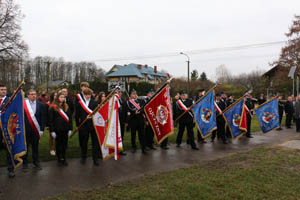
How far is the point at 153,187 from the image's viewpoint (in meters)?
4.09

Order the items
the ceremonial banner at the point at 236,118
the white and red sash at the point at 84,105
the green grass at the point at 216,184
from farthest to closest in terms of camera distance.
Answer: the ceremonial banner at the point at 236,118 < the white and red sash at the point at 84,105 < the green grass at the point at 216,184

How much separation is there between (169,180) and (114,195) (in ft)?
3.83

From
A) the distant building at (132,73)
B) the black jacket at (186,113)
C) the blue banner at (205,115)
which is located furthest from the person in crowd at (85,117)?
the distant building at (132,73)

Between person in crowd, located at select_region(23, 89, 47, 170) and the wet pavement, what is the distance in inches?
10.3

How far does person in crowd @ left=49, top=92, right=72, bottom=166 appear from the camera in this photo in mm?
5469

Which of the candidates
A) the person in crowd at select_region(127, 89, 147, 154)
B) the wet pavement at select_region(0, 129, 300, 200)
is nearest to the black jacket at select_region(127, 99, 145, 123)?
the person in crowd at select_region(127, 89, 147, 154)

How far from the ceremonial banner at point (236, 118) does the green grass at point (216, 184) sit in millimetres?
2845

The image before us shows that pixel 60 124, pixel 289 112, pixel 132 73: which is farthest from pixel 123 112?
pixel 132 73

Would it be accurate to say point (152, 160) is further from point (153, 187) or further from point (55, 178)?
point (55, 178)

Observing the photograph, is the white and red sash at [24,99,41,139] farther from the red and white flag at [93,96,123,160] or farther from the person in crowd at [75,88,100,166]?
the red and white flag at [93,96,123,160]

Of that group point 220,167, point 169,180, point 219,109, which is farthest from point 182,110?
point 169,180

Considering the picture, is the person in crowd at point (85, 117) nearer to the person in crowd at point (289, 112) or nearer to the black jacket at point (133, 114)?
the black jacket at point (133, 114)

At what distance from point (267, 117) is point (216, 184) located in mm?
6610

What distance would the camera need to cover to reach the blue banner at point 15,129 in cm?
444
